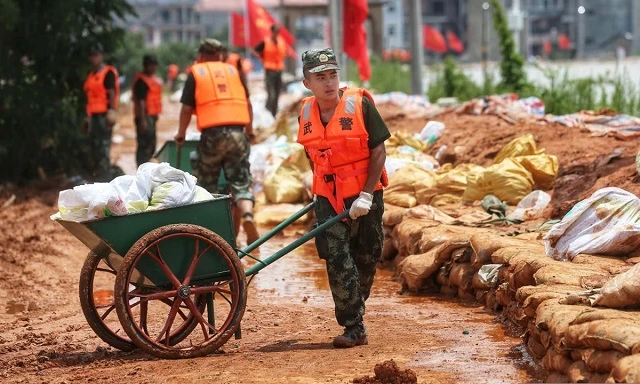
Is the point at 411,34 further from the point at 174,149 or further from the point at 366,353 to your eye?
the point at 366,353

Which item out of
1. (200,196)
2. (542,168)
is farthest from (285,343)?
(542,168)

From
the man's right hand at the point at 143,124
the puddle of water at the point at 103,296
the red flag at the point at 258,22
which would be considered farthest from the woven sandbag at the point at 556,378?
the red flag at the point at 258,22

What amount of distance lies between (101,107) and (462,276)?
8295 millimetres

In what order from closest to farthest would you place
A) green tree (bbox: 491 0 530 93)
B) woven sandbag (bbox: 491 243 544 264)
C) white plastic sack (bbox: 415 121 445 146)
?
woven sandbag (bbox: 491 243 544 264), white plastic sack (bbox: 415 121 445 146), green tree (bbox: 491 0 530 93)

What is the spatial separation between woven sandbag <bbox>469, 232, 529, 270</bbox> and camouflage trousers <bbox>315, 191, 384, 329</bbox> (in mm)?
1278

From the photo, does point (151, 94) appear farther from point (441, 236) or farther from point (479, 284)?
point (479, 284)

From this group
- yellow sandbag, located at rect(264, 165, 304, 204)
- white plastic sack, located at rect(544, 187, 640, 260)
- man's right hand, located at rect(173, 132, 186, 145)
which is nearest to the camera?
white plastic sack, located at rect(544, 187, 640, 260)

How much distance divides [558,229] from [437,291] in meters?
1.50

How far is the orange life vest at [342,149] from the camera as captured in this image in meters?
6.79

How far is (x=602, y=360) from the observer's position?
5188 mm

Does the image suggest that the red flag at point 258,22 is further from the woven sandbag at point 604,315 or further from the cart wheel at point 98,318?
the woven sandbag at point 604,315

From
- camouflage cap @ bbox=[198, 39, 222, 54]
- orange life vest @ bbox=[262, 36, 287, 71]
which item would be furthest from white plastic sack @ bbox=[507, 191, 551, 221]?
orange life vest @ bbox=[262, 36, 287, 71]

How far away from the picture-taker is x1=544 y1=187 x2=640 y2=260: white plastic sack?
720cm

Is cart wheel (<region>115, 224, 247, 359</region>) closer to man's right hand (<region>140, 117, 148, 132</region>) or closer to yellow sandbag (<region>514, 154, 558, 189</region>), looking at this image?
yellow sandbag (<region>514, 154, 558, 189</region>)
